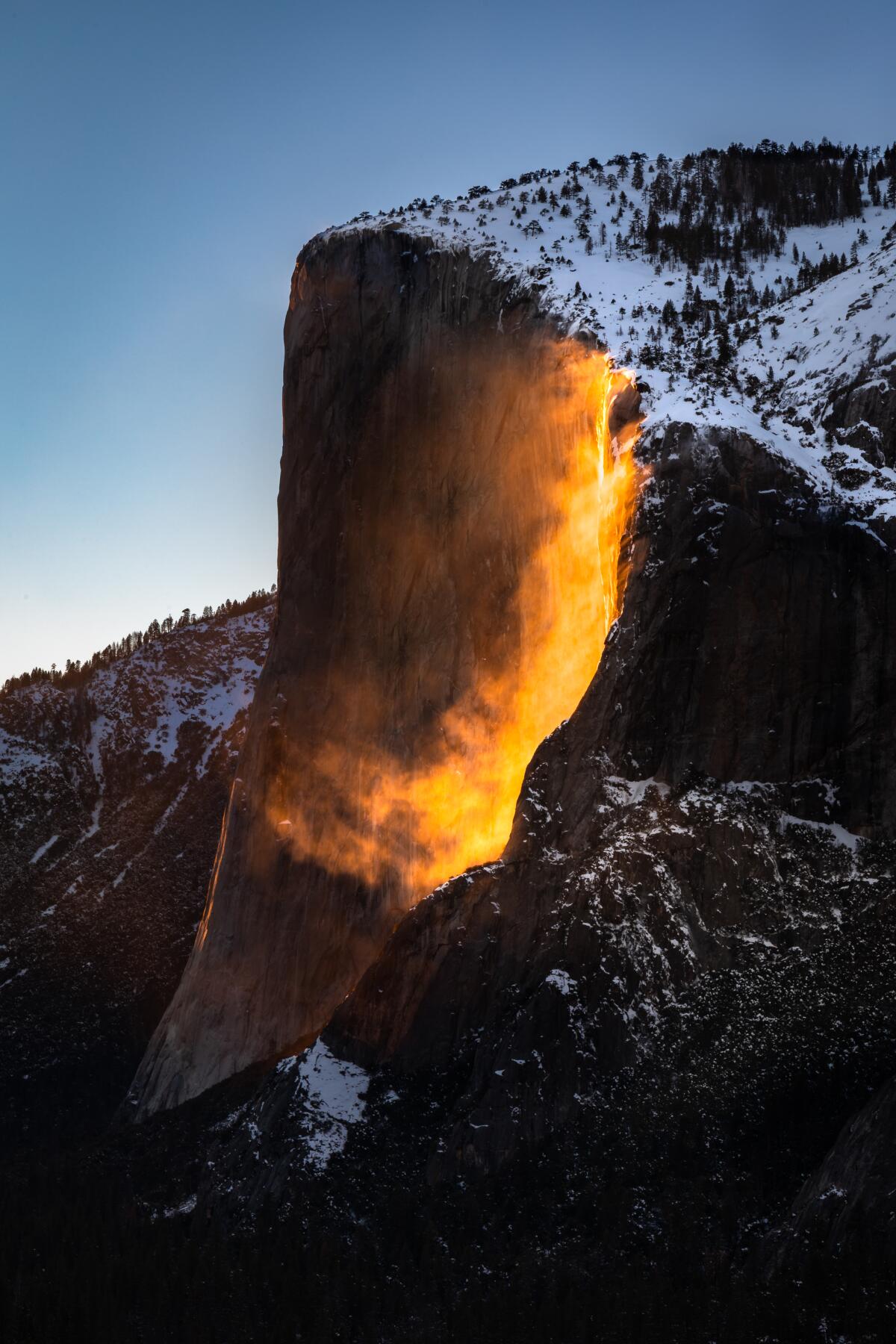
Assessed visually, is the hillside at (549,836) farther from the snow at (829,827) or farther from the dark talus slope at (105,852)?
the dark talus slope at (105,852)

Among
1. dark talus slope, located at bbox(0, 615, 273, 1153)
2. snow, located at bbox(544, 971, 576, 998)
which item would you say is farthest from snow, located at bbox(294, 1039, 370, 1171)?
dark talus slope, located at bbox(0, 615, 273, 1153)

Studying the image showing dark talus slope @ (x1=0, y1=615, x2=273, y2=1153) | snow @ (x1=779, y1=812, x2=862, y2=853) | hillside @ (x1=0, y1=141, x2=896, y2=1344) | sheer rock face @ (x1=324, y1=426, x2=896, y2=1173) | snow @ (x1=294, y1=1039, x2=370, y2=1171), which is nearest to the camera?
hillside @ (x1=0, y1=141, x2=896, y2=1344)

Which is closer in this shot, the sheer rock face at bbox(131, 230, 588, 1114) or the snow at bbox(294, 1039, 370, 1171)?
the snow at bbox(294, 1039, 370, 1171)

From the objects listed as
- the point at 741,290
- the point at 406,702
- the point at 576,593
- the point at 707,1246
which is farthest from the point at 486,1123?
the point at 741,290

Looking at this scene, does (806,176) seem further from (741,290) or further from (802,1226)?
(802,1226)

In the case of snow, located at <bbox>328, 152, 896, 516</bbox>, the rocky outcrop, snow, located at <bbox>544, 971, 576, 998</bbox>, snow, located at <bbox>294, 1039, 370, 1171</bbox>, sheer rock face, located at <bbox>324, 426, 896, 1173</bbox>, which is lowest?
snow, located at <bbox>294, 1039, 370, 1171</bbox>

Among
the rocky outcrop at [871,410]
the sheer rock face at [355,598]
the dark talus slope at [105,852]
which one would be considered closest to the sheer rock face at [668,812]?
the rocky outcrop at [871,410]

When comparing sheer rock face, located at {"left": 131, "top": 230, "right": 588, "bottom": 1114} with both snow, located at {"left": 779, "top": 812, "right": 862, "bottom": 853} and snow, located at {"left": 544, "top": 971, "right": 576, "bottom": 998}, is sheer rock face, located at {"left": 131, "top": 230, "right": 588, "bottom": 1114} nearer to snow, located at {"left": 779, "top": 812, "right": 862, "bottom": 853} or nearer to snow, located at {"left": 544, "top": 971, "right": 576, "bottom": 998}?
snow, located at {"left": 779, "top": 812, "right": 862, "bottom": 853}
